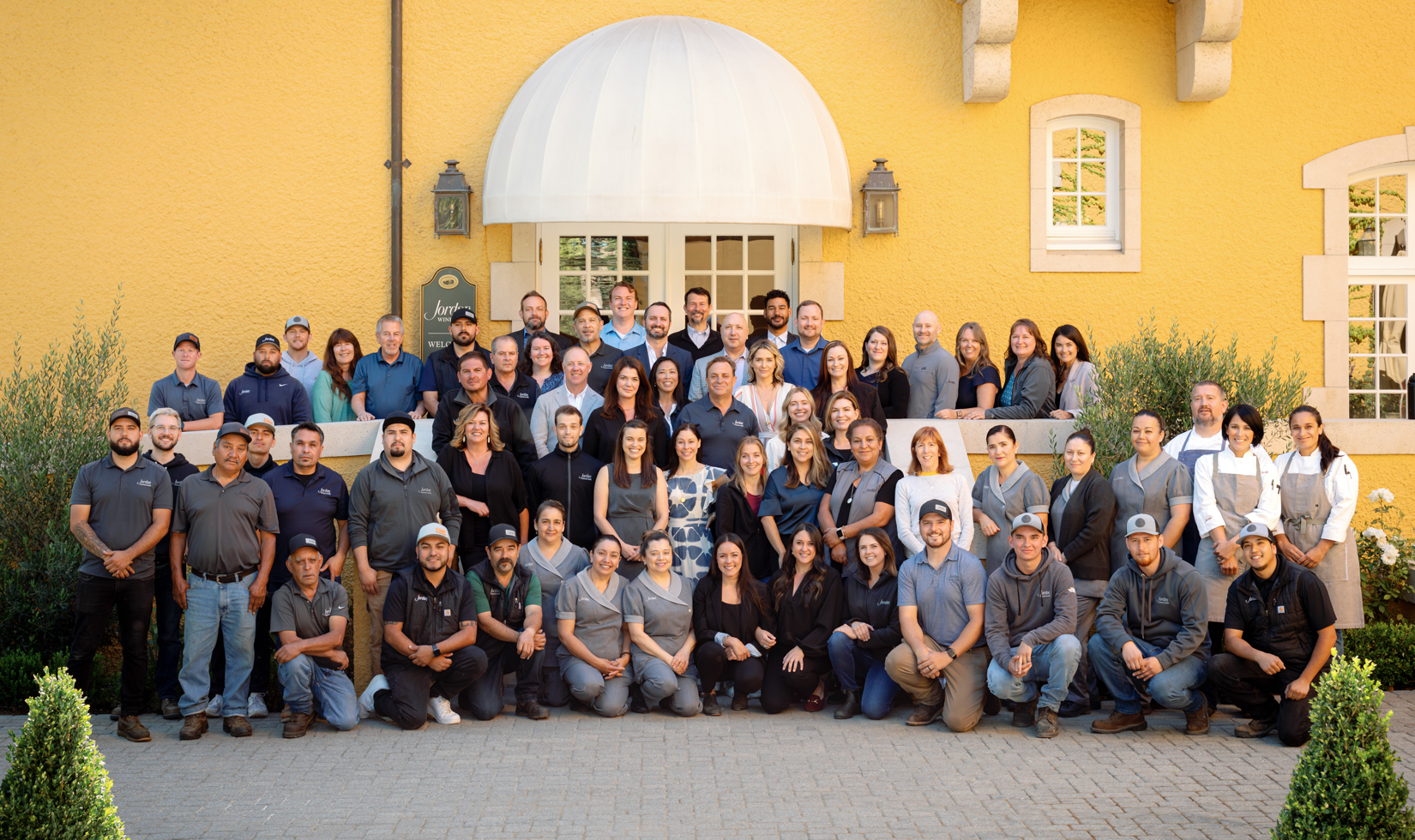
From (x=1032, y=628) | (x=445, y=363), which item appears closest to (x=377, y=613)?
(x=445, y=363)

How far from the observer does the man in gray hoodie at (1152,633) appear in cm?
746

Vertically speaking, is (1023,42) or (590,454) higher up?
(1023,42)

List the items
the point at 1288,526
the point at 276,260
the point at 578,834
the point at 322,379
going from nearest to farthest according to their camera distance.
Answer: the point at 578,834
the point at 1288,526
the point at 322,379
the point at 276,260

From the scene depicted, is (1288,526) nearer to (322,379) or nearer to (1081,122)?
(1081,122)

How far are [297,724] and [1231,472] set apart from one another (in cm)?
591

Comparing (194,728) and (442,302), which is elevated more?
(442,302)

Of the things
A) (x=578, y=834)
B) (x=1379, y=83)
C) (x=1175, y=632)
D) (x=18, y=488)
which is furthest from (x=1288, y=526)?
(x=18, y=488)

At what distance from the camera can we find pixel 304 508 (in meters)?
8.06

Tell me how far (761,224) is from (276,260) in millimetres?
4559

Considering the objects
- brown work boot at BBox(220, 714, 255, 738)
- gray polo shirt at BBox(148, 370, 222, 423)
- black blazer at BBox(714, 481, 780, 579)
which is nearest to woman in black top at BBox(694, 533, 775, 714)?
black blazer at BBox(714, 481, 780, 579)

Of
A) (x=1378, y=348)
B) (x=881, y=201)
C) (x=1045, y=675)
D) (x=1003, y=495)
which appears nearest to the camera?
(x=1045, y=675)

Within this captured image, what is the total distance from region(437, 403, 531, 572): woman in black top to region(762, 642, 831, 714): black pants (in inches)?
73.7

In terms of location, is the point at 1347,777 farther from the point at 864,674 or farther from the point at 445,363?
the point at 445,363

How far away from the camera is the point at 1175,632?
7578 millimetres
